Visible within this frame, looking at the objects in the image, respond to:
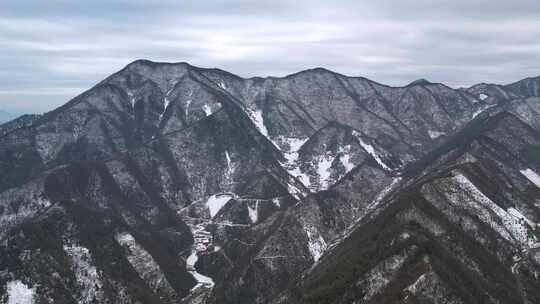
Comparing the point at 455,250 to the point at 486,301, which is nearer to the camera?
the point at 486,301

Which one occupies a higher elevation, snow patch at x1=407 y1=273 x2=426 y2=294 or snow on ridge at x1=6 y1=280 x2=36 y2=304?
snow patch at x1=407 y1=273 x2=426 y2=294

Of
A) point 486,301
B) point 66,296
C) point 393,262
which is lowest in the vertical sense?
point 66,296

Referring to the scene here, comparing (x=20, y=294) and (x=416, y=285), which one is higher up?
(x=416, y=285)

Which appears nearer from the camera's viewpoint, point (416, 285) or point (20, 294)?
point (416, 285)

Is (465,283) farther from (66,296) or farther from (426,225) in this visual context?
(66,296)

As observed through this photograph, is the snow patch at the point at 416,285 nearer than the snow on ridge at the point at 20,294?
Yes

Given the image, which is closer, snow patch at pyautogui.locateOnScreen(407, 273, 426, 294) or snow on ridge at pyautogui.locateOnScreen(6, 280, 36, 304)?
snow patch at pyautogui.locateOnScreen(407, 273, 426, 294)

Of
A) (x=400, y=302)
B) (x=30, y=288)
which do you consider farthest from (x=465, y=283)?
(x=30, y=288)

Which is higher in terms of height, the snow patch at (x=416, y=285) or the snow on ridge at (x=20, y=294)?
the snow patch at (x=416, y=285)
